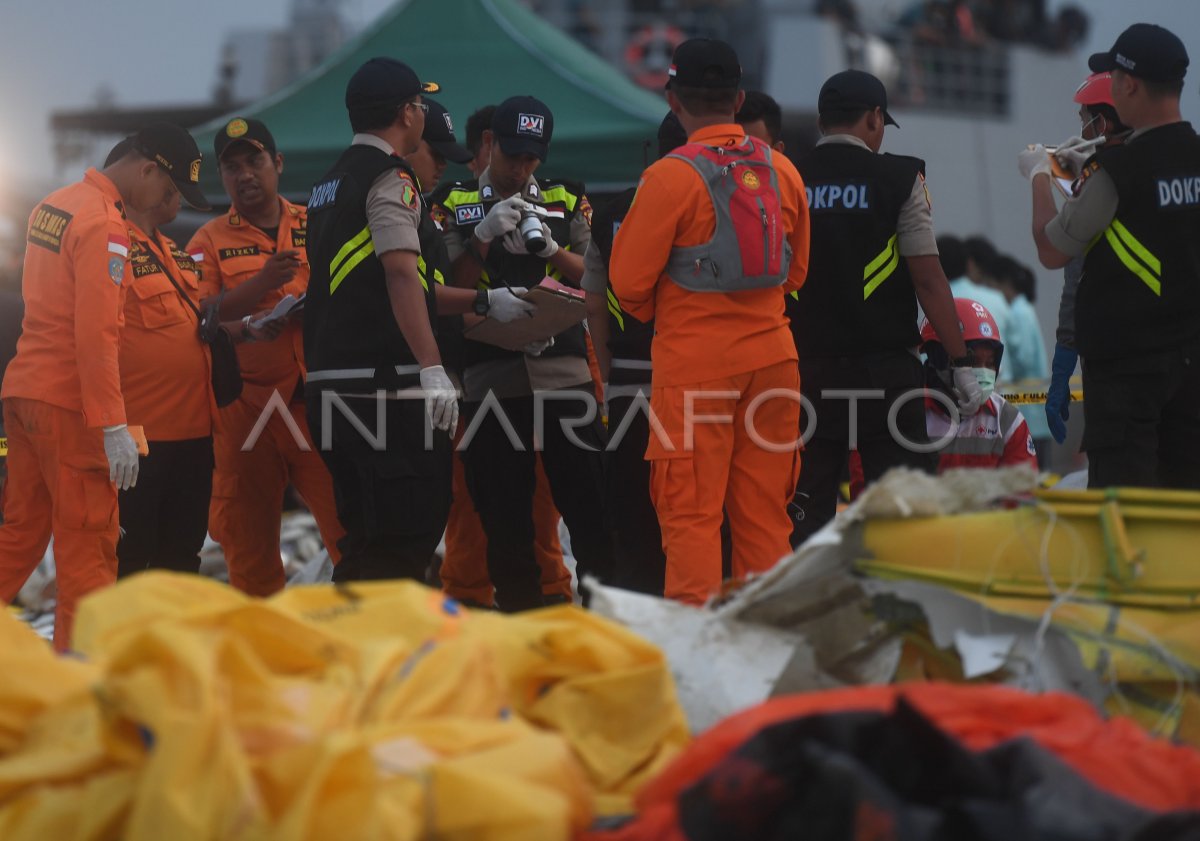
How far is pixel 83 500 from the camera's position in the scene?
16.5ft

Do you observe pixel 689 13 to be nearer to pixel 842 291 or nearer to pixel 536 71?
pixel 536 71

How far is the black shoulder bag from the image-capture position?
5.59 meters

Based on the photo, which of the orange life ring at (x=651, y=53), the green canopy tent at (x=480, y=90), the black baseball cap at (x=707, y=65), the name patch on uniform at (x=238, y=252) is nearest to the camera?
the black baseball cap at (x=707, y=65)

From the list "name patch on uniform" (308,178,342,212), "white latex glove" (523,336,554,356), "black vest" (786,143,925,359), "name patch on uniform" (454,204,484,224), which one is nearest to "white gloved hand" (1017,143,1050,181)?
"black vest" (786,143,925,359)

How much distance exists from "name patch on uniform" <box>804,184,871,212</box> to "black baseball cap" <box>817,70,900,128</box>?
297mm

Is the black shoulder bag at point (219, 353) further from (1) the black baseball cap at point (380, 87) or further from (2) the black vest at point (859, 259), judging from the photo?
(2) the black vest at point (859, 259)

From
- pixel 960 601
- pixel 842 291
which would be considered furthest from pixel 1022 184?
pixel 960 601

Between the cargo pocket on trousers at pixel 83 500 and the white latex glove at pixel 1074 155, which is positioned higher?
the white latex glove at pixel 1074 155

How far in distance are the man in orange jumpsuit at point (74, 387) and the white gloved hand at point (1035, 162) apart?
9.52 ft

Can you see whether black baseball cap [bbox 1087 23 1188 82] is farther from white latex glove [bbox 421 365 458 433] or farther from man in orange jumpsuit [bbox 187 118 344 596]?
man in orange jumpsuit [bbox 187 118 344 596]

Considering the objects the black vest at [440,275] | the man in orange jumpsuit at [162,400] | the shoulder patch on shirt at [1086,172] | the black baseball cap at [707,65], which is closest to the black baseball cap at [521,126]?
the black vest at [440,275]

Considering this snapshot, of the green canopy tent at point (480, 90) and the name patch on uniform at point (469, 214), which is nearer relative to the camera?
the name patch on uniform at point (469, 214)

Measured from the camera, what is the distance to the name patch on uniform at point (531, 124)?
5.86 m

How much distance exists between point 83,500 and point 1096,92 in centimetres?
381
